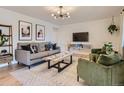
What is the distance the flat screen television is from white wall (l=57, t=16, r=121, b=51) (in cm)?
20

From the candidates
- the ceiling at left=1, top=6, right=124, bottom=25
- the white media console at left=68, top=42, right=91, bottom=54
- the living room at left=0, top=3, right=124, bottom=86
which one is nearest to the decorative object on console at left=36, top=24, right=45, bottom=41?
the living room at left=0, top=3, right=124, bottom=86

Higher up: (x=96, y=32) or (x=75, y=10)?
(x=75, y=10)

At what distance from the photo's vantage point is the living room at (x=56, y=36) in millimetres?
3121

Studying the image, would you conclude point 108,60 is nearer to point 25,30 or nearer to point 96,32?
point 25,30

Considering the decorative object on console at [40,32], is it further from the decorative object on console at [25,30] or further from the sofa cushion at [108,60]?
the sofa cushion at [108,60]

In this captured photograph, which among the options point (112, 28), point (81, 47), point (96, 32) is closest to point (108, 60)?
point (112, 28)

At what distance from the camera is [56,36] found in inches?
308

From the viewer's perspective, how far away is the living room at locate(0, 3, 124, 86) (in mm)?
3121

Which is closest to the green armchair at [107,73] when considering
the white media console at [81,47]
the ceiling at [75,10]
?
the ceiling at [75,10]

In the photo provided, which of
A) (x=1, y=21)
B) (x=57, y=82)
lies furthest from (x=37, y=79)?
(x=1, y=21)

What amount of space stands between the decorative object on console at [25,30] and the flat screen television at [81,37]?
115 inches

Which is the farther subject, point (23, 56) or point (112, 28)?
point (112, 28)

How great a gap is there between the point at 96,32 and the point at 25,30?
3.92 meters
